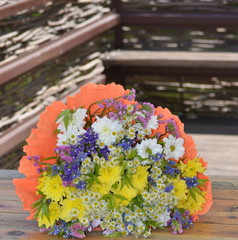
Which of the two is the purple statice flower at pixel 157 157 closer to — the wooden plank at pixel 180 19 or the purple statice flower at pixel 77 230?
the purple statice flower at pixel 77 230

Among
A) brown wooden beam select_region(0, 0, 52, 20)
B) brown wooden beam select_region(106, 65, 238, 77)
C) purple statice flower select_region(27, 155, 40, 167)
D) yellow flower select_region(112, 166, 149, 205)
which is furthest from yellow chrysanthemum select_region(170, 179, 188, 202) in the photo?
brown wooden beam select_region(106, 65, 238, 77)

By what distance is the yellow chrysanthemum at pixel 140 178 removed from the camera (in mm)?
2008

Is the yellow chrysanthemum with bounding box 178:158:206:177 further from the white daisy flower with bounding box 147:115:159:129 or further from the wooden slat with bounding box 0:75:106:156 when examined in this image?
the wooden slat with bounding box 0:75:106:156

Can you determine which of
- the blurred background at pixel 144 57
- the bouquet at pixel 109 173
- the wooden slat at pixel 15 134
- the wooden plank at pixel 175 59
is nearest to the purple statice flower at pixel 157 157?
the bouquet at pixel 109 173

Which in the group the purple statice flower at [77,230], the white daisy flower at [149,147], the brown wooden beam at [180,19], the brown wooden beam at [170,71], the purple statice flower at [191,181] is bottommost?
the brown wooden beam at [170,71]

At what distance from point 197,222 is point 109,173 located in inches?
14.4

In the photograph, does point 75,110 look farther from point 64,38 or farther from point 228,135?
point 228,135

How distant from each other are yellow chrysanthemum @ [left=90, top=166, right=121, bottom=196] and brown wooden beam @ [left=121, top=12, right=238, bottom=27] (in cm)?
391

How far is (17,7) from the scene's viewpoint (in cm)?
401

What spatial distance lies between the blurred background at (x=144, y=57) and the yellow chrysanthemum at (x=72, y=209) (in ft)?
7.05

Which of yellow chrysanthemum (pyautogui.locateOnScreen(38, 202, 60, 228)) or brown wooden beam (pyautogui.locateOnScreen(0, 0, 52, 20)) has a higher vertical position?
brown wooden beam (pyautogui.locateOnScreen(0, 0, 52, 20))

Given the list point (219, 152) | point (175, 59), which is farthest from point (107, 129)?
point (175, 59)

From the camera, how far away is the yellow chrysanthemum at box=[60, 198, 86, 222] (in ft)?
6.56

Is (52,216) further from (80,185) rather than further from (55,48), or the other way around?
(55,48)
